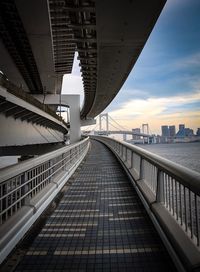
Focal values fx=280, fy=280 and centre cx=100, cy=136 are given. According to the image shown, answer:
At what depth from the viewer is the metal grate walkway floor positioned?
2.80 m

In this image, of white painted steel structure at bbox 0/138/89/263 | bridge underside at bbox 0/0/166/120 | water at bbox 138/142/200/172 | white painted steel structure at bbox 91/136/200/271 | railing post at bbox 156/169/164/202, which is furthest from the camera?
water at bbox 138/142/200/172

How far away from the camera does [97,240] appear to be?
337cm

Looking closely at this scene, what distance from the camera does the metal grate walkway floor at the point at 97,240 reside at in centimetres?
280

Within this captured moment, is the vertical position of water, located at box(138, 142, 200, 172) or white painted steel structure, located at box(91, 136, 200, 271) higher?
white painted steel structure, located at box(91, 136, 200, 271)

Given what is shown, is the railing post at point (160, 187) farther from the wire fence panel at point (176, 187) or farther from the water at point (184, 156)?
the water at point (184, 156)

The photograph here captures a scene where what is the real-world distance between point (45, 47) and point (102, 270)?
1936cm

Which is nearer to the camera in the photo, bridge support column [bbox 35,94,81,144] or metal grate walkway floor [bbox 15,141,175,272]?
metal grate walkway floor [bbox 15,141,175,272]

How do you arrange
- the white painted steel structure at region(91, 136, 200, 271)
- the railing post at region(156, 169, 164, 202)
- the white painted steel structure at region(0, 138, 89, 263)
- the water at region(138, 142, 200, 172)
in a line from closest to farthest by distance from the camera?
the white painted steel structure at region(91, 136, 200, 271) → the white painted steel structure at region(0, 138, 89, 263) → the railing post at region(156, 169, 164, 202) → the water at region(138, 142, 200, 172)

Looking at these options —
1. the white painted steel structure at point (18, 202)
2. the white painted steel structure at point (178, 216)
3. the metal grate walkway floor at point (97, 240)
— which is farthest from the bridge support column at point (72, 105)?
the white painted steel structure at point (178, 216)

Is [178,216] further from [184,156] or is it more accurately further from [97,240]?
[184,156]

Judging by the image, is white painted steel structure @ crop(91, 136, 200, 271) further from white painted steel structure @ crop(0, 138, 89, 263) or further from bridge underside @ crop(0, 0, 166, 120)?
bridge underside @ crop(0, 0, 166, 120)

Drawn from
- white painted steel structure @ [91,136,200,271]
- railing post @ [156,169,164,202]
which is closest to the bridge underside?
railing post @ [156,169,164,202]

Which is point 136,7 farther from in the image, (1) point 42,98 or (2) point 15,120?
(1) point 42,98

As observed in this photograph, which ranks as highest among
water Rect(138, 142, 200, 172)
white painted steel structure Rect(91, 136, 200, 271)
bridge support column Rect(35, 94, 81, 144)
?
bridge support column Rect(35, 94, 81, 144)
